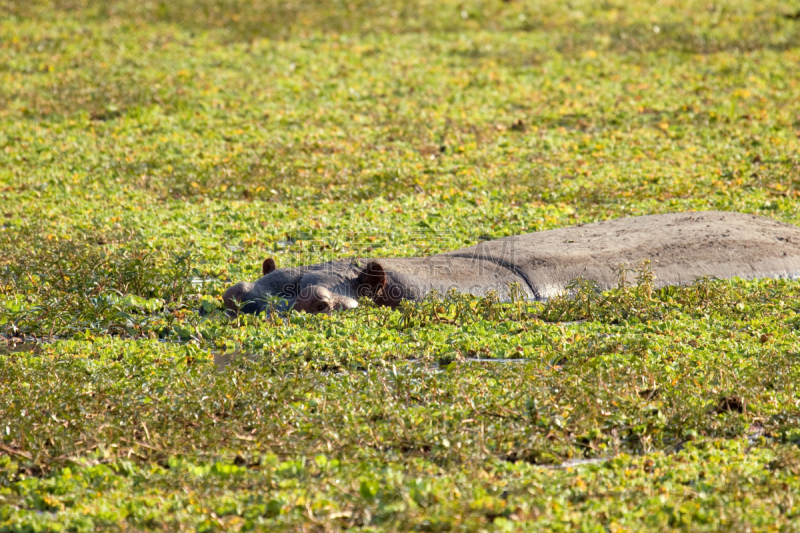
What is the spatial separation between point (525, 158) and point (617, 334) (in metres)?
6.36

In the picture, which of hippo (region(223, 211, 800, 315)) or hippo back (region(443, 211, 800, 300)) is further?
hippo back (region(443, 211, 800, 300))

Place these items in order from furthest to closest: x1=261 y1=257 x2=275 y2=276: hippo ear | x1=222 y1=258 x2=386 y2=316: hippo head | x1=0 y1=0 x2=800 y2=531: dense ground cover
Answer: x1=261 y1=257 x2=275 y2=276: hippo ear < x1=222 y1=258 x2=386 y2=316: hippo head < x1=0 y1=0 x2=800 y2=531: dense ground cover

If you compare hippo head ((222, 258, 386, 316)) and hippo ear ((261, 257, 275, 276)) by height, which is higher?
hippo ear ((261, 257, 275, 276))

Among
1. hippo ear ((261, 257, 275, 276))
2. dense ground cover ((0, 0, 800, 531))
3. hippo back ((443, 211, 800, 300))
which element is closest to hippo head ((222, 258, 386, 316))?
hippo ear ((261, 257, 275, 276))

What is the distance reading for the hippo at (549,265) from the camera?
6.89m

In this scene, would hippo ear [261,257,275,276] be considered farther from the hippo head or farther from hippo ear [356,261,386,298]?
hippo ear [356,261,386,298]

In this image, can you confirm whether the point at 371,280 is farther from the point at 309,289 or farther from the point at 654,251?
the point at 654,251

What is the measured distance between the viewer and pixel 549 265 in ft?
24.6

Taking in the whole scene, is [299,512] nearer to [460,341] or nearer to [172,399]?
[172,399]

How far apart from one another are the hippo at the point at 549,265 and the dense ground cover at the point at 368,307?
281 mm

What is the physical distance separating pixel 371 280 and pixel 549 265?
1632mm

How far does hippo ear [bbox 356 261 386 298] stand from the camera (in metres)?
6.89

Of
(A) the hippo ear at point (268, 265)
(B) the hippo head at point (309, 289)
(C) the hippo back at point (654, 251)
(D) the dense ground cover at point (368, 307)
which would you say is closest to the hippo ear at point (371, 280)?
(B) the hippo head at point (309, 289)

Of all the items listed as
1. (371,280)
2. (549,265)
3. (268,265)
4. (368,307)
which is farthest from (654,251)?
(268,265)
